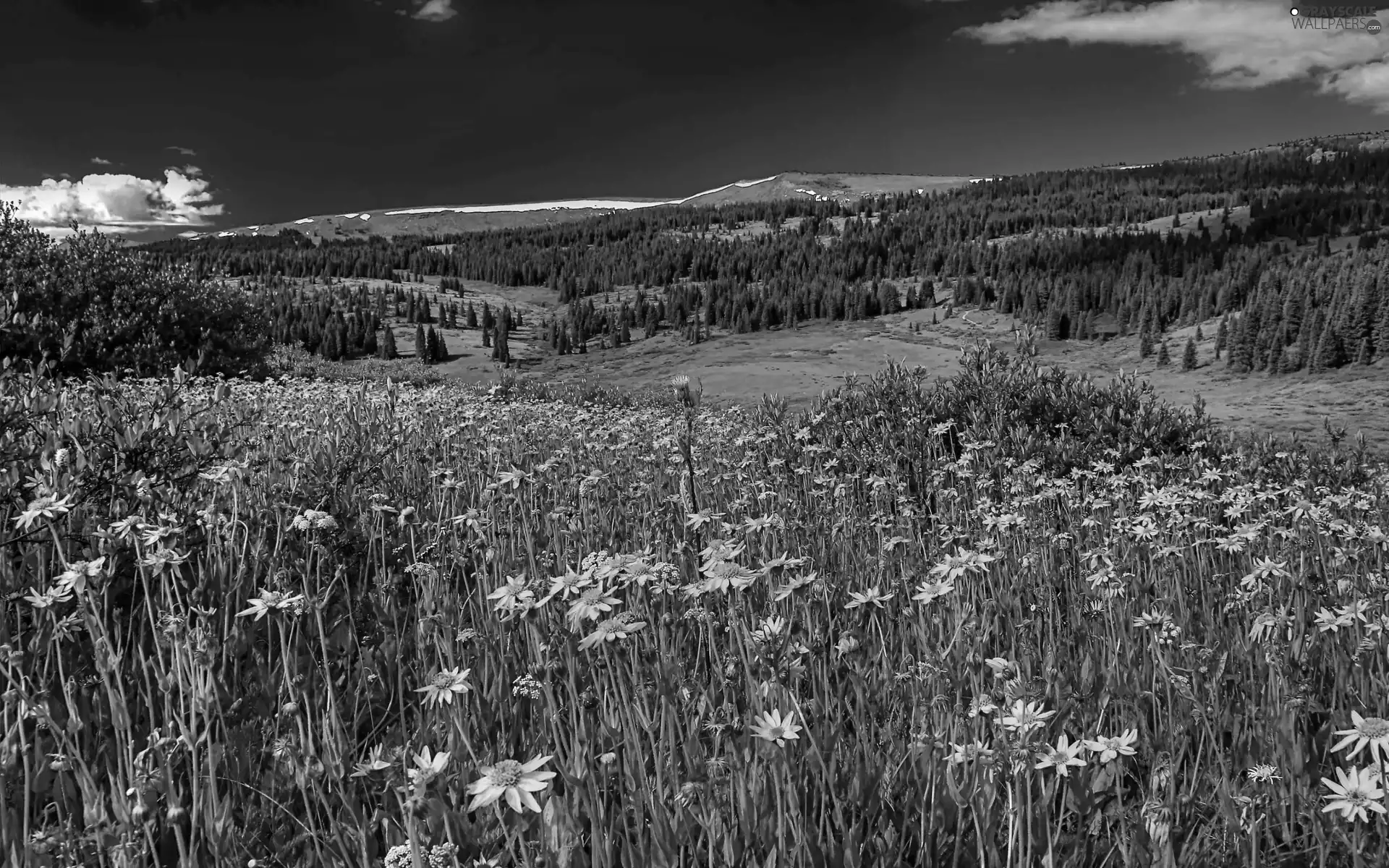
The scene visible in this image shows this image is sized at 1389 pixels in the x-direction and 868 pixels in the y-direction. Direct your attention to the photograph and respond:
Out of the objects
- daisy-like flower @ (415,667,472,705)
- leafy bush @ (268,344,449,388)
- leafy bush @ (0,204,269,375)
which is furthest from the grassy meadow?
leafy bush @ (268,344,449,388)

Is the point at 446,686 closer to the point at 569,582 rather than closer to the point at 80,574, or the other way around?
the point at 569,582

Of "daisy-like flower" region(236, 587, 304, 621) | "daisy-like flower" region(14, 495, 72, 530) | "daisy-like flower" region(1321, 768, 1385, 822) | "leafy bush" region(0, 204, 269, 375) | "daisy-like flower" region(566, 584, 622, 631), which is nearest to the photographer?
"daisy-like flower" region(1321, 768, 1385, 822)

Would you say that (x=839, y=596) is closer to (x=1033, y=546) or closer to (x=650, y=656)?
(x=1033, y=546)

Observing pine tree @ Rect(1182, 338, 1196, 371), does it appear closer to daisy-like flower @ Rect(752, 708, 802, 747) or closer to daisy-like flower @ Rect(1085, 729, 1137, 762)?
daisy-like flower @ Rect(1085, 729, 1137, 762)

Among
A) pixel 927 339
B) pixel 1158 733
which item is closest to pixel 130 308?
pixel 1158 733

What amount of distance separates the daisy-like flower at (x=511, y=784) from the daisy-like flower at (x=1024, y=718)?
3.62ft

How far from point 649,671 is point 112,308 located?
70.1ft

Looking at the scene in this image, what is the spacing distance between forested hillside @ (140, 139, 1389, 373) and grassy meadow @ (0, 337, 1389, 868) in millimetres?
14834

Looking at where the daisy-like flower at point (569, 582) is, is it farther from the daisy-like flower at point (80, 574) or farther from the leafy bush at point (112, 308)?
the leafy bush at point (112, 308)

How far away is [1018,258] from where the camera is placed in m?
68.1

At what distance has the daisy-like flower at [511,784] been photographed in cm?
149

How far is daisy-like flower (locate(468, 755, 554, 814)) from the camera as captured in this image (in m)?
1.49

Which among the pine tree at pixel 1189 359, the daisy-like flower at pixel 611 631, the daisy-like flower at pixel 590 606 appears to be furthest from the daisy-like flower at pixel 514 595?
the pine tree at pixel 1189 359

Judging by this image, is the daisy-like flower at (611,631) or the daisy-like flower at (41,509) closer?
the daisy-like flower at (611,631)
